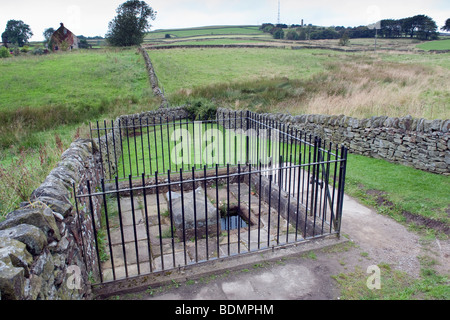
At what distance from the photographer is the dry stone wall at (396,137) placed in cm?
789

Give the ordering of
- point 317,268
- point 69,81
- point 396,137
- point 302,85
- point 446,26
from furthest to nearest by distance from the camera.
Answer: point 446,26
point 69,81
point 302,85
point 396,137
point 317,268

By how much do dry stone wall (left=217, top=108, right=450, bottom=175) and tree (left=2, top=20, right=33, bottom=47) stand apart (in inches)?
3270

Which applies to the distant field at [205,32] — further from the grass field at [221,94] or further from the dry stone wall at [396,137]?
the dry stone wall at [396,137]

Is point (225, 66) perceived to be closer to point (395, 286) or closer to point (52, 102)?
point (52, 102)

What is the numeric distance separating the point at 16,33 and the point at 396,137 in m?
87.8

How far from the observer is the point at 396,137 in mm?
8844

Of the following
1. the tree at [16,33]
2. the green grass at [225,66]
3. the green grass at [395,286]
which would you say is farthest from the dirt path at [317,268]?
the tree at [16,33]

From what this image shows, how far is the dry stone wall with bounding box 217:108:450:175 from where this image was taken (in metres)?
7.89

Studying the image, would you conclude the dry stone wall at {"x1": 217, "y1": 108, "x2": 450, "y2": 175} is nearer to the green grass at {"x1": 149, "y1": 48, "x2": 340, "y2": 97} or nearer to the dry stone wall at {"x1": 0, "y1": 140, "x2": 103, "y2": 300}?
the dry stone wall at {"x1": 0, "y1": 140, "x2": 103, "y2": 300}

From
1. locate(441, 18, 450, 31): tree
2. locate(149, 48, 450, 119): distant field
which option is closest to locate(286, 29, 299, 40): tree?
locate(149, 48, 450, 119): distant field

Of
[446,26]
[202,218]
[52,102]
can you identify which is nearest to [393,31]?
[446,26]
